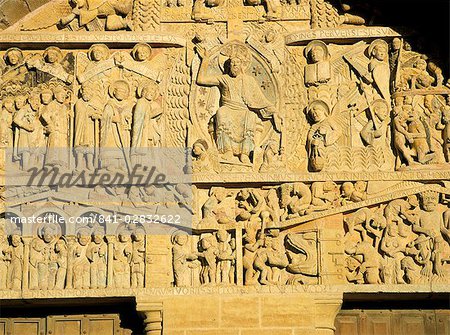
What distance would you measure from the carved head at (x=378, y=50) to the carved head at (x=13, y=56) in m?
3.13

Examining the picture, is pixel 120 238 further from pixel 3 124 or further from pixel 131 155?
pixel 3 124

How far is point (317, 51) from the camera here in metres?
10.5

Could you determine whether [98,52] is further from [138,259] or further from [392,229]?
[392,229]

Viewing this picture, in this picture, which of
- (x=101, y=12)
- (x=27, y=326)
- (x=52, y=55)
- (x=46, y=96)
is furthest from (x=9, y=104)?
(x=27, y=326)

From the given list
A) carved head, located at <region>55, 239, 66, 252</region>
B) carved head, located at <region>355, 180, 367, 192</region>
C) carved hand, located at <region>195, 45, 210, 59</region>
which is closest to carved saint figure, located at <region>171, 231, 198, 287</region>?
carved head, located at <region>55, 239, 66, 252</region>

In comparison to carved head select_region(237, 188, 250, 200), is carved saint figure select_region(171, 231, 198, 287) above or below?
below

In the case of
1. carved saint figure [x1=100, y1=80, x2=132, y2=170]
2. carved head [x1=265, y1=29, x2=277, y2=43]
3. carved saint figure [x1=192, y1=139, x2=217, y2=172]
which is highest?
carved head [x1=265, y1=29, x2=277, y2=43]

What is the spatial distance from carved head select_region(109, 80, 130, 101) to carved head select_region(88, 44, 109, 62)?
26 cm

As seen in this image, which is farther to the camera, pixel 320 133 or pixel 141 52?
pixel 141 52

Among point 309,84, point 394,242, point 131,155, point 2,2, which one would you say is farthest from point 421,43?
point 2,2

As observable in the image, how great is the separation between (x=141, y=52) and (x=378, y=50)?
2.10 metres

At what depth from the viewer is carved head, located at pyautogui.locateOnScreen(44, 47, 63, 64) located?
34.8 feet

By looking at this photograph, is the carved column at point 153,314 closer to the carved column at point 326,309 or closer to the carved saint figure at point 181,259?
the carved saint figure at point 181,259

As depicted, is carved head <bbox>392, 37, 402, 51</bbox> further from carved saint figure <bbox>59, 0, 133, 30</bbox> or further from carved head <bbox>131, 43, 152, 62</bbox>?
carved saint figure <bbox>59, 0, 133, 30</bbox>
